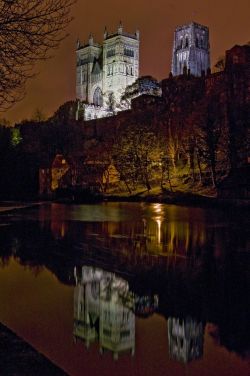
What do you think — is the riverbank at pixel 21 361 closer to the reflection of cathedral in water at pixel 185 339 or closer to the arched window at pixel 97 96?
the reflection of cathedral in water at pixel 185 339

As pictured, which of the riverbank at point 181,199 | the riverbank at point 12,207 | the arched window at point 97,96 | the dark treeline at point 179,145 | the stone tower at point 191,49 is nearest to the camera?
the riverbank at point 12,207

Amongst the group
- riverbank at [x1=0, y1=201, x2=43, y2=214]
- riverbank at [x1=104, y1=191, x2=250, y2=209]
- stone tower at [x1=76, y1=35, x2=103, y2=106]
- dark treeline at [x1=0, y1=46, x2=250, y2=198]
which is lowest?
riverbank at [x1=0, y1=201, x2=43, y2=214]

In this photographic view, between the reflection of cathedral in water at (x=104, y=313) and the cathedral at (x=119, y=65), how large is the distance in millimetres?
144439

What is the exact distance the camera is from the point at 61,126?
102125mm

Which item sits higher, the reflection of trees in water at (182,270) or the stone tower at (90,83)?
the stone tower at (90,83)

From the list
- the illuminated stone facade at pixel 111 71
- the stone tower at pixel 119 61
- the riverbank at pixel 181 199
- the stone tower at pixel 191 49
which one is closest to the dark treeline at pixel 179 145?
the riverbank at pixel 181 199

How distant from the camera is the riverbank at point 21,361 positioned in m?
5.98

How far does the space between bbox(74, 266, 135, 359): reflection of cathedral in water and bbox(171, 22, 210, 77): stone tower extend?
528 feet

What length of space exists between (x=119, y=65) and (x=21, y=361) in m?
184

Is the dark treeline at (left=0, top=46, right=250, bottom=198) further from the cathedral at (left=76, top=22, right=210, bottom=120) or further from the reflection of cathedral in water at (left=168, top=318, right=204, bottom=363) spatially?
the cathedral at (left=76, top=22, right=210, bottom=120)

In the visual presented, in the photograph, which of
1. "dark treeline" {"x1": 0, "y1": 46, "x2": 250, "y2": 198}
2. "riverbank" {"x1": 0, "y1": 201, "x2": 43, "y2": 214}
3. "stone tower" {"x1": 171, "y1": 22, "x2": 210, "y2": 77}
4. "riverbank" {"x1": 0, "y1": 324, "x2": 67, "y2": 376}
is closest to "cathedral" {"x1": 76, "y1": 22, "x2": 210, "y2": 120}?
"stone tower" {"x1": 171, "y1": 22, "x2": 210, "y2": 77}

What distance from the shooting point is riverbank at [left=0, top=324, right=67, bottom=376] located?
5.98 metres

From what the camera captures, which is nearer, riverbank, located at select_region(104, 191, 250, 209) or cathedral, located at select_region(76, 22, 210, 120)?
riverbank, located at select_region(104, 191, 250, 209)

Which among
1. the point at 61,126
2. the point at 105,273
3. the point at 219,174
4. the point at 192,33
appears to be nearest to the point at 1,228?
the point at 105,273
